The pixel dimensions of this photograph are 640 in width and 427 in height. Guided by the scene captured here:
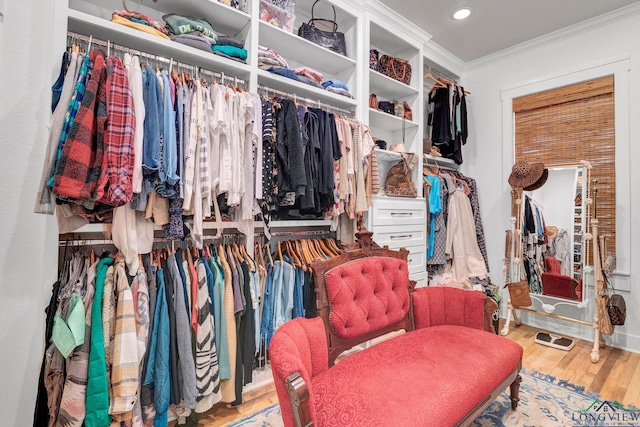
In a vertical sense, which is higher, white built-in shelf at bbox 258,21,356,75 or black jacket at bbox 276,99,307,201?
white built-in shelf at bbox 258,21,356,75

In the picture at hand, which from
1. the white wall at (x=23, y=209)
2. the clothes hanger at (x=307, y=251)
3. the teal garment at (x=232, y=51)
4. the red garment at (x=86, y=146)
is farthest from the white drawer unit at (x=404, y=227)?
the white wall at (x=23, y=209)

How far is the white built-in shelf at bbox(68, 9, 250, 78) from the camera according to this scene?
4.99 ft

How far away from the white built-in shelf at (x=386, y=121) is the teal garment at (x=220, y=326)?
6.44 ft

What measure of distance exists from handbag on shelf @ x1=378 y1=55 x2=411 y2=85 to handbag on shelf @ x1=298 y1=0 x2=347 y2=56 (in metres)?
0.50

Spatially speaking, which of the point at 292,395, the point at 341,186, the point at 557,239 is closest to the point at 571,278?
the point at 557,239

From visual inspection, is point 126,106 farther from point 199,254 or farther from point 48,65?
point 199,254

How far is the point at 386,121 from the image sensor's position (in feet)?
10.0

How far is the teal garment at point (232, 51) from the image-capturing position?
1892 millimetres

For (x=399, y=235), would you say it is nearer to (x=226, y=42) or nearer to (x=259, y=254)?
(x=259, y=254)

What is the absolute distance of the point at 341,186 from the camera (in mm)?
2297

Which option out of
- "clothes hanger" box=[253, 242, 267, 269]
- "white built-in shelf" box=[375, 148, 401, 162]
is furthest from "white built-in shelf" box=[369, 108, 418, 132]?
"clothes hanger" box=[253, 242, 267, 269]

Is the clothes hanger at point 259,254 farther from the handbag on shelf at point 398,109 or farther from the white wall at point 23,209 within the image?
the handbag on shelf at point 398,109

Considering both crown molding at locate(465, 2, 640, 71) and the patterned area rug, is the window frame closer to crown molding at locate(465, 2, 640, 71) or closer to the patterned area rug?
crown molding at locate(465, 2, 640, 71)

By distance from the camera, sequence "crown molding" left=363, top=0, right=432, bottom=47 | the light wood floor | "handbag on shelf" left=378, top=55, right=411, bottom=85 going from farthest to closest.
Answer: "handbag on shelf" left=378, top=55, right=411, bottom=85 < "crown molding" left=363, top=0, right=432, bottom=47 < the light wood floor
